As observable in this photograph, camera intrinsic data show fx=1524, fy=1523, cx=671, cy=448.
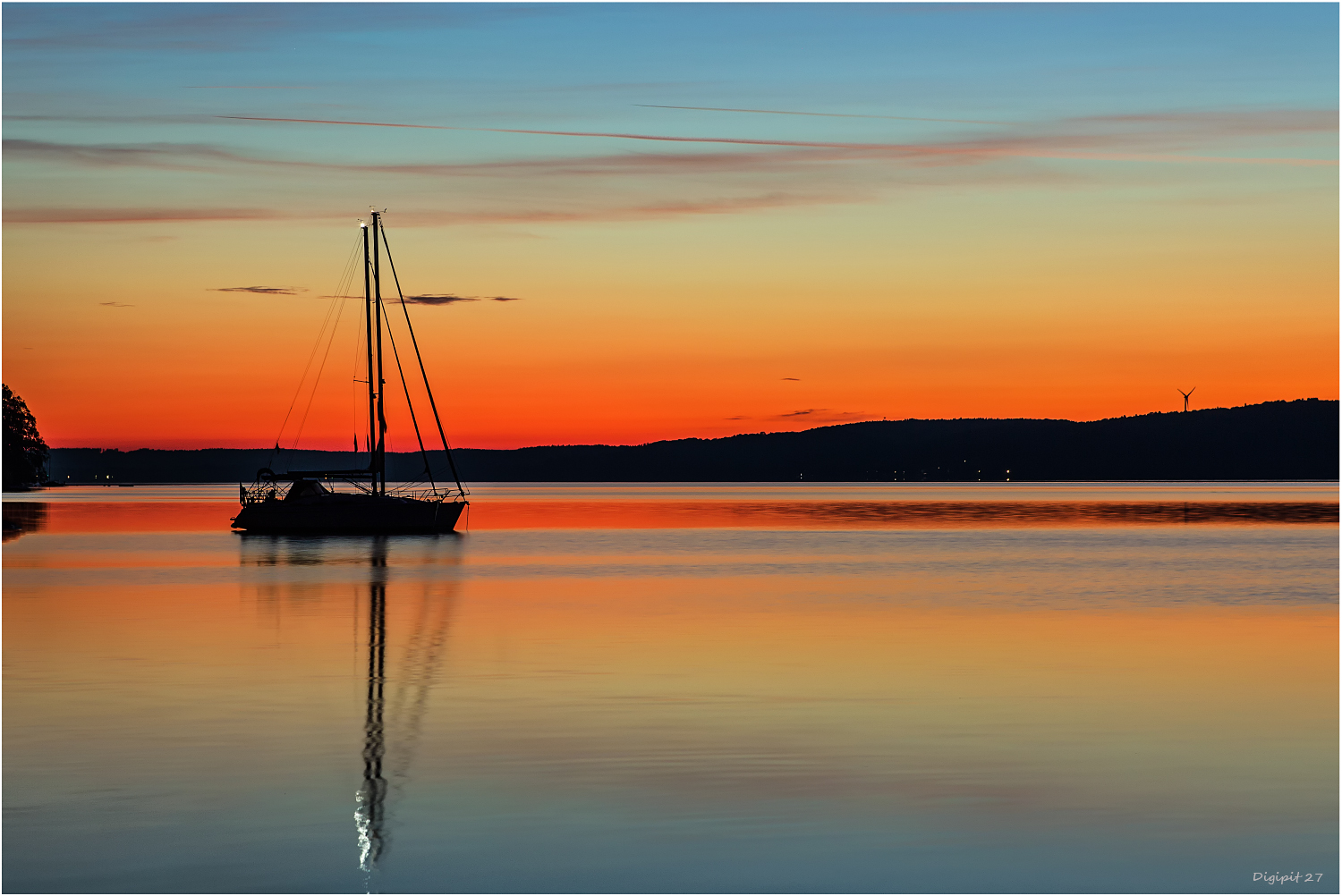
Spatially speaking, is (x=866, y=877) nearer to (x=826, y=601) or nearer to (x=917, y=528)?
(x=826, y=601)

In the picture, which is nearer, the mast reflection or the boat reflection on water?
the mast reflection

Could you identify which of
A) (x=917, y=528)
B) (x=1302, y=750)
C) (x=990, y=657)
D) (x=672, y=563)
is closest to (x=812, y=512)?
(x=917, y=528)

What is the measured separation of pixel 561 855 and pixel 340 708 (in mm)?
8904

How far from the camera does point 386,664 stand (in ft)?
85.9

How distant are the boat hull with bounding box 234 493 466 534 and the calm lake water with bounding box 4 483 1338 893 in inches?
950

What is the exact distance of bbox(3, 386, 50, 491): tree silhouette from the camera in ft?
556

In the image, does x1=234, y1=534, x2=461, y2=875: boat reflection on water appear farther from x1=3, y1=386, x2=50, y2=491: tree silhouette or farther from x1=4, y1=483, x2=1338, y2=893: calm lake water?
x1=3, y1=386, x2=50, y2=491: tree silhouette

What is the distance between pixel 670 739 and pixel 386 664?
9113mm

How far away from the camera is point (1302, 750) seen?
58.4ft

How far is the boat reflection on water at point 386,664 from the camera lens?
48.2ft

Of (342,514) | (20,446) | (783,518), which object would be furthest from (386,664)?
(20,446)

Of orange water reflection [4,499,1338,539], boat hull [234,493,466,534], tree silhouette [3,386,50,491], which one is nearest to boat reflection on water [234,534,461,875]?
boat hull [234,493,466,534]

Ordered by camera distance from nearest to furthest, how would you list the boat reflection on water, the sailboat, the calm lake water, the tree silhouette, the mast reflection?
1. the calm lake water
2. the mast reflection
3. the boat reflection on water
4. the sailboat
5. the tree silhouette

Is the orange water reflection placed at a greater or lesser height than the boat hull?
lesser
